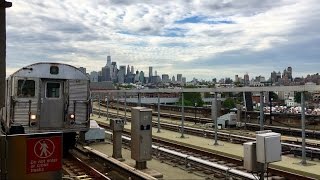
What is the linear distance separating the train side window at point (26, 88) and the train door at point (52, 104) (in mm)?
323

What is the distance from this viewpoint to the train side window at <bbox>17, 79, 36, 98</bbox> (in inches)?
484

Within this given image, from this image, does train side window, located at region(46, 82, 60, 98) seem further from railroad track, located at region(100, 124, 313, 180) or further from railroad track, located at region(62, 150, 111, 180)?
railroad track, located at region(100, 124, 313, 180)

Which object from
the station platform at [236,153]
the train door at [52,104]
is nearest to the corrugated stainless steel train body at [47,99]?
the train door at [52,104]

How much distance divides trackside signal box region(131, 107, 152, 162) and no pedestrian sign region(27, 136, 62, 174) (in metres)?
3.98

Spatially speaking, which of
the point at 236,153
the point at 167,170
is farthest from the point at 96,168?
the point at 236,153

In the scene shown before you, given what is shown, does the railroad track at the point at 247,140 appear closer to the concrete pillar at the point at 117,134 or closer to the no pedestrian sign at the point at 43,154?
the concrete pillar at the point at 117,134

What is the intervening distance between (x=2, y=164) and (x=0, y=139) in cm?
38

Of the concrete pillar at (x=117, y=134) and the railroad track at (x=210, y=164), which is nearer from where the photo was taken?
the railroad track at (x=210, y=164)

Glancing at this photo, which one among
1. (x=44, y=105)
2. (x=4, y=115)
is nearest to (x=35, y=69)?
(x=44, y=105)

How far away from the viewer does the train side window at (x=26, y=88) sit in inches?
484

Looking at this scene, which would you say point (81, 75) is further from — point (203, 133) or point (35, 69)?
point (203, 133)

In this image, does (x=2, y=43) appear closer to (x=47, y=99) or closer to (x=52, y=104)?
(x=47, y=99)

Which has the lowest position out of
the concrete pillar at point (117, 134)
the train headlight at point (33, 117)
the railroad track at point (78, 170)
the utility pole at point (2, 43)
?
the railroad track at point (78, 170)

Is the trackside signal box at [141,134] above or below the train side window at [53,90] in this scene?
below
